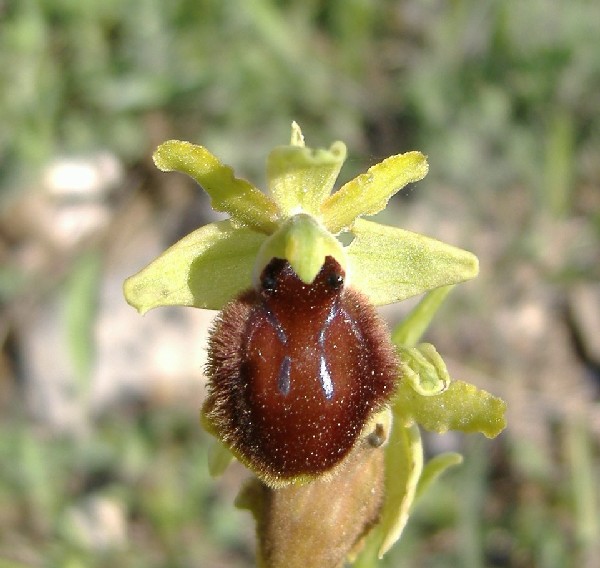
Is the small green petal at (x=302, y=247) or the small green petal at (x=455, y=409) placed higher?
the small green petal at (x=302, y=247)

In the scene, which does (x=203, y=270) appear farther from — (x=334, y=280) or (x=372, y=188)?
(x=372, y=188)

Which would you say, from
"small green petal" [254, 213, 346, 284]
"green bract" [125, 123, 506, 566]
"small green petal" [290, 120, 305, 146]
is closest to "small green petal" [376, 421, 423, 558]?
"green bract" [125, 123, 506, 566]

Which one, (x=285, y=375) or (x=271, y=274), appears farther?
(x=271, y=274)

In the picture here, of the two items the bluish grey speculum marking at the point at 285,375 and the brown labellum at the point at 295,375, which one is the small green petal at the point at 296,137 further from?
the bluish grey speculum marking at the point at 285,375

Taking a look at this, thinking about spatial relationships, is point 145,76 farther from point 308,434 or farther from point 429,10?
point 308,434

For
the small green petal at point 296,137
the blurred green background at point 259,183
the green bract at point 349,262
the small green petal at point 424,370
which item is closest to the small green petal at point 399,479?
the green bract at point 349,262

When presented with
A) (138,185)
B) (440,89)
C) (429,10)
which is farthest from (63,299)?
(429,10)

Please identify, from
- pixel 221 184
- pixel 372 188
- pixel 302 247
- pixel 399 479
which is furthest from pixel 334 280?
pixel 399 479
